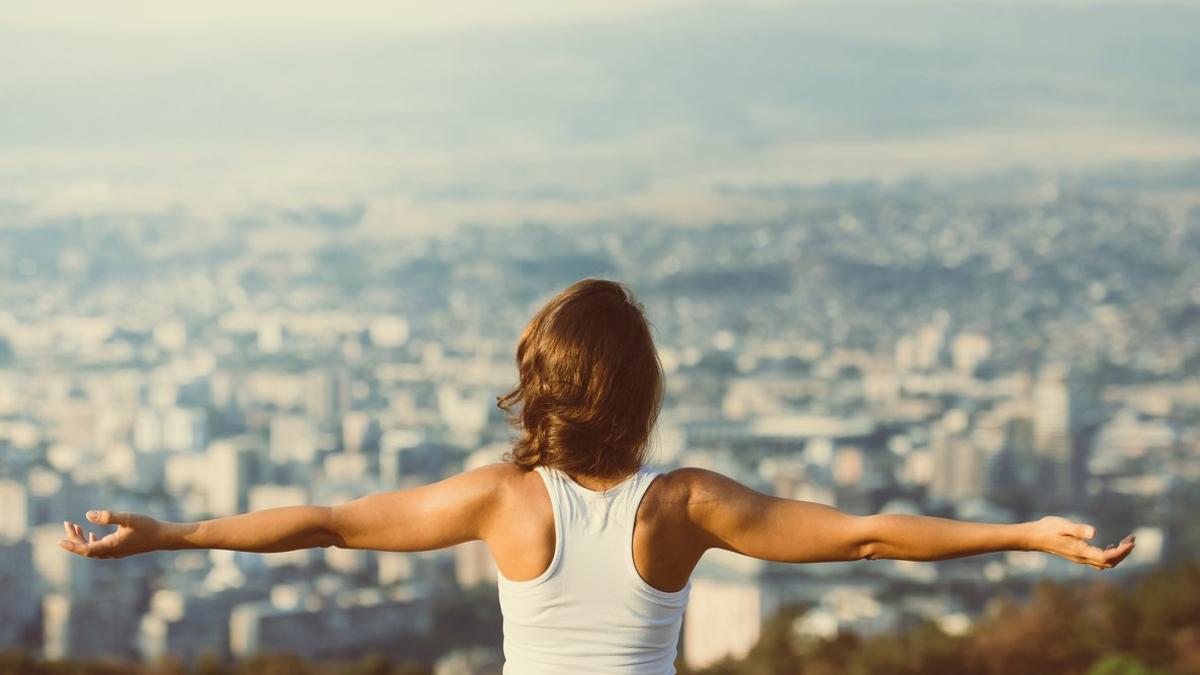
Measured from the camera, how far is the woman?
1476 mm

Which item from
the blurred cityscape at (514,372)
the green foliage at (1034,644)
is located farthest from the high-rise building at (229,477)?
the green foliage at (1034,644)

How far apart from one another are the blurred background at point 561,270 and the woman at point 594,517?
1278 centimetres

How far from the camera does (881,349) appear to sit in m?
24.2

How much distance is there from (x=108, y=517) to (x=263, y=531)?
157 mm

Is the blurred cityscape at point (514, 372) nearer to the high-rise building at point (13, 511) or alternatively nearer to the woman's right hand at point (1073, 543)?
the high-rise building at point (13, 511)

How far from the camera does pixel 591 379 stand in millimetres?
1481

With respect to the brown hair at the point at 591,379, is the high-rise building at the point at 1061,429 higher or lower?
lower

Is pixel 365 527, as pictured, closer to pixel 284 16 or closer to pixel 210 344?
pixel 210 344

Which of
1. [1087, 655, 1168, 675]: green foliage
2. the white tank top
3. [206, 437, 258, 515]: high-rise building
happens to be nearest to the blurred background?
[206, 437, 258, 515]: high-rise building

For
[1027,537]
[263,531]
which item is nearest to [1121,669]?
[1027,537]

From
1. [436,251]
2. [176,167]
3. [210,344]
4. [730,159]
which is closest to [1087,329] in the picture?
[730,159]

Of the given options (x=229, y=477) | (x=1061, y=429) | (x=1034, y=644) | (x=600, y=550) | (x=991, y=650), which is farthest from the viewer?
(x=1061, y=429)

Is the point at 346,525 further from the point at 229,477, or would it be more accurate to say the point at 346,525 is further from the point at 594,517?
the point at 229,477

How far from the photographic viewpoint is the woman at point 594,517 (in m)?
1.48
